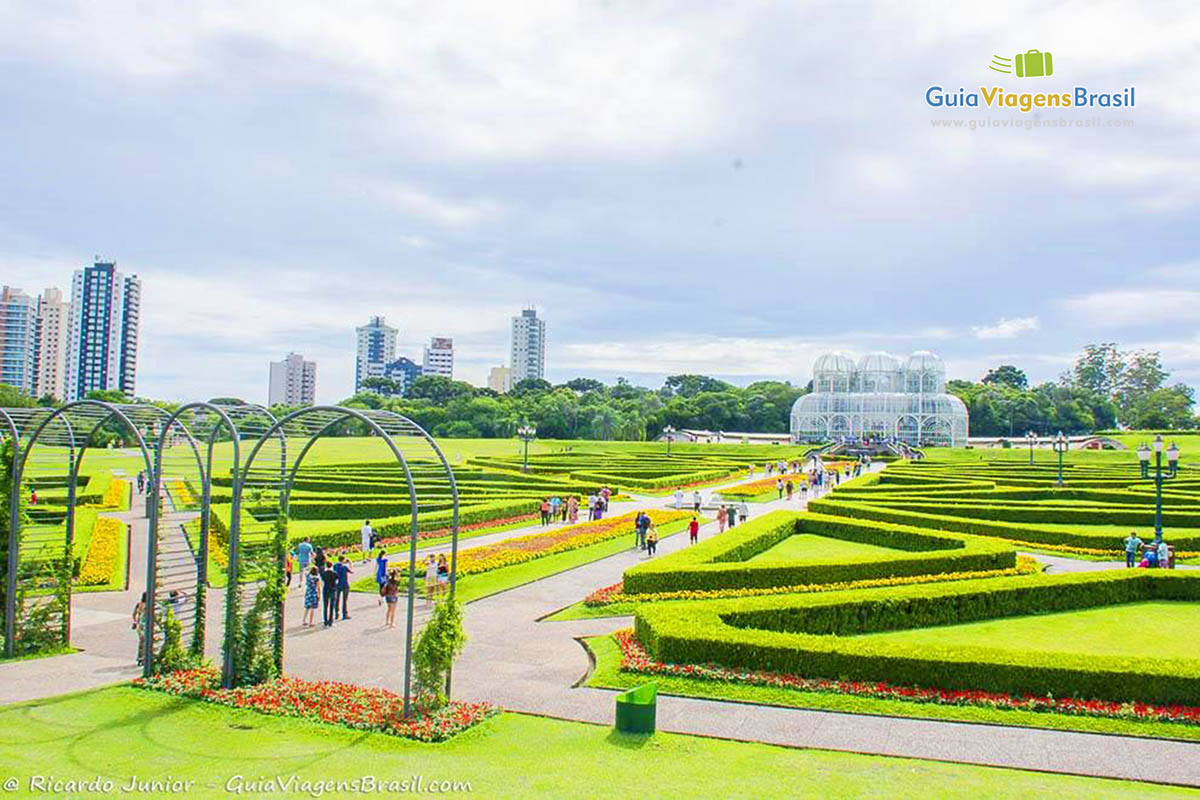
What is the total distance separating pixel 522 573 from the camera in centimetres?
2153

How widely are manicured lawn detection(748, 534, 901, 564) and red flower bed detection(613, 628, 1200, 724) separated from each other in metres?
10.8

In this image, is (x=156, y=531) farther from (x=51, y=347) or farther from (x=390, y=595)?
(x=51, y=347)

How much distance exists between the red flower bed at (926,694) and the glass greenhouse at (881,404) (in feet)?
239

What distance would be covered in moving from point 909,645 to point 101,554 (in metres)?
20.5

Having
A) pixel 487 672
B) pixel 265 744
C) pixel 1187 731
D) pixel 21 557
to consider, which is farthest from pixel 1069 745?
pixel 21 557

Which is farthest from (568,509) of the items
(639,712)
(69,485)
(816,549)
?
(639,712)

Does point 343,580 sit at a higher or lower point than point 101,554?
higher

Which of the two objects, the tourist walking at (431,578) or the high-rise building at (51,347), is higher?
the high-rise building at (51,347)

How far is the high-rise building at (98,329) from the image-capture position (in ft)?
536

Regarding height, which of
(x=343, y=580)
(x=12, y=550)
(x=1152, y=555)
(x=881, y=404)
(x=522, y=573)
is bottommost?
(x=522, y=573)

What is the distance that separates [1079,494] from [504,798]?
33.0m

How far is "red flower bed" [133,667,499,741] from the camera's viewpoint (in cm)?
1057

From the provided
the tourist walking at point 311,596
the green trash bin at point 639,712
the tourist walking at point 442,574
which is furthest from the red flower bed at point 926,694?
the tourist walking at point 311,596

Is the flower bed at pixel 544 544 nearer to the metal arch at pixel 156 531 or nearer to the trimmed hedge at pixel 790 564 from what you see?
the trimmed hedge at pixel 790 564
